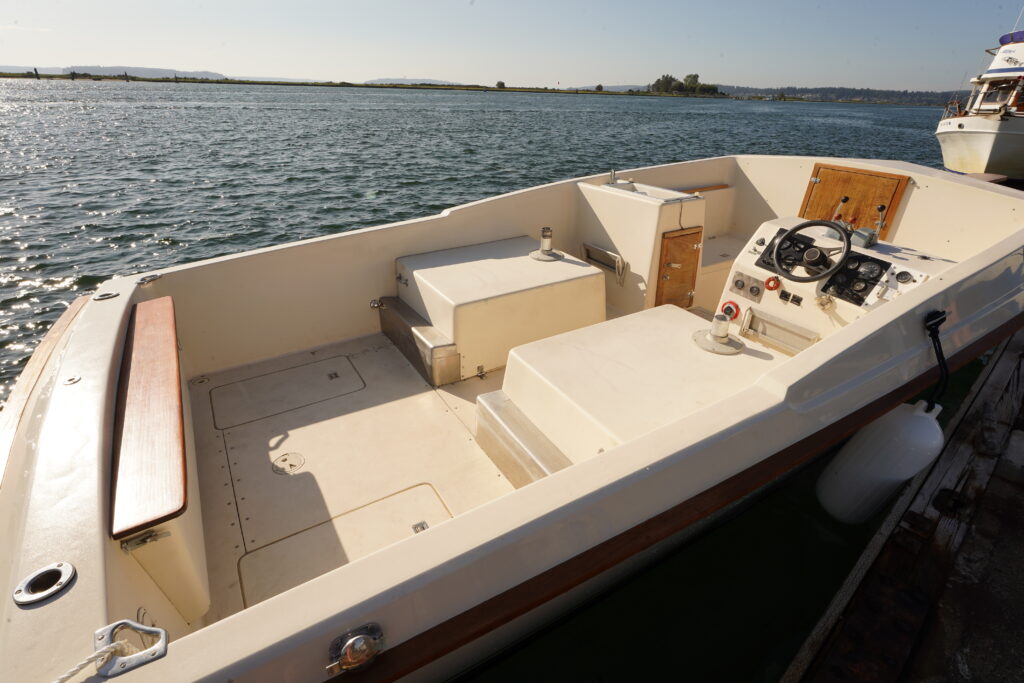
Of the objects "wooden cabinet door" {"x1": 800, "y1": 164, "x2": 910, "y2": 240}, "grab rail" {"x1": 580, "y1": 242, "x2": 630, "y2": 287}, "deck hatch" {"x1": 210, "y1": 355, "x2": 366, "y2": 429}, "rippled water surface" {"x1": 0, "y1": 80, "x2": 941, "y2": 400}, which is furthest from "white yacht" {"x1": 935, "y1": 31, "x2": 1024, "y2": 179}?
"deck hatch" {"x1": 210, "y1": 355, "x2": 366, "y2": 429}

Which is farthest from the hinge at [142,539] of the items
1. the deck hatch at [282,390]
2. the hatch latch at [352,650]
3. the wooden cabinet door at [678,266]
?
the wooden cabinet door at [678,266]

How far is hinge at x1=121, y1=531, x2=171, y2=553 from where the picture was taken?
146cm

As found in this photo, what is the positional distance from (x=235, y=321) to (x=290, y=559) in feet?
6.00

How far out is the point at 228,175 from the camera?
1465cm

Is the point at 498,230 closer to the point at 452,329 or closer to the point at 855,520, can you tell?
the point at 452,329

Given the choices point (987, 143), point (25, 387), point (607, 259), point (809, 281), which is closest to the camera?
point (25, 387)

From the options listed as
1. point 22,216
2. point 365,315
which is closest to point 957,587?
point 365,315

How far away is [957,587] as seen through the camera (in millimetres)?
2596

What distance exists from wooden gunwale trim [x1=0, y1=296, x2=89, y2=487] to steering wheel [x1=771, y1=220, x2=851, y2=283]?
3.59 m

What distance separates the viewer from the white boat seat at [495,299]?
3170 mm

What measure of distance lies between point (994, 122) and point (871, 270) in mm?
19039

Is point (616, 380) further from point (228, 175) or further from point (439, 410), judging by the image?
point (228, 175)

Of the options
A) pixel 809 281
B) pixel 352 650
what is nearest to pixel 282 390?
pixel 352 650

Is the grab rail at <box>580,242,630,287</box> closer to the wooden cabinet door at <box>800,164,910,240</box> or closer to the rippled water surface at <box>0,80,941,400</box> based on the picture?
the wooden cabinet door at <box>800,164,910,240</box>
